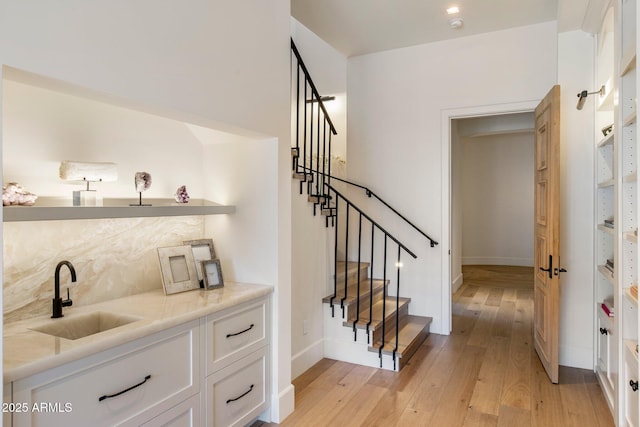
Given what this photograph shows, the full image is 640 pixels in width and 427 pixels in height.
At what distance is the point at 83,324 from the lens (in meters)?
1.97

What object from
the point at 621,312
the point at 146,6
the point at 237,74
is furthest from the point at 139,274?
the point at 621,312

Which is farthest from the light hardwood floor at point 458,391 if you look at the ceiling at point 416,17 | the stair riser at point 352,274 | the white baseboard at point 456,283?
the ceiling at point 416,17

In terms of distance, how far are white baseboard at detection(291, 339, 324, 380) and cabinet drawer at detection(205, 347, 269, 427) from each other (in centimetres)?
71

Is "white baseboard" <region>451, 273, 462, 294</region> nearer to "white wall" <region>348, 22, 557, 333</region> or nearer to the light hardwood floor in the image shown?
the light hardwood floor

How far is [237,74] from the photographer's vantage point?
226 cm

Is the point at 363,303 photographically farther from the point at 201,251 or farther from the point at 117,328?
the point at 117,328

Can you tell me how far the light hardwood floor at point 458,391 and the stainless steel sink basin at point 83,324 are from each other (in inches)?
45.2

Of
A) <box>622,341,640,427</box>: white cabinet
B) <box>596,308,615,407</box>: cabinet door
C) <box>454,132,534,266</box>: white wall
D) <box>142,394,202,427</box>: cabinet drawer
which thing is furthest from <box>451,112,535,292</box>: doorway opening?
<box>142,394,202,427</box>: cabinet drawer

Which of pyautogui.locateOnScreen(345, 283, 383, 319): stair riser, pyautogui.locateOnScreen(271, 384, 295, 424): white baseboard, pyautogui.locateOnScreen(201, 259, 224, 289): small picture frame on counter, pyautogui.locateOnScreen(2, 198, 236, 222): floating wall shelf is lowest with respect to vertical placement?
pyautogui.locateOnScreen(271, 384, 295, 424): white baseboard

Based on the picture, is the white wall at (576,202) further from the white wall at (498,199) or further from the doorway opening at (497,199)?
the white wall at (498,199)

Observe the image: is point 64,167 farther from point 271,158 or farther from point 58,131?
point 271,158

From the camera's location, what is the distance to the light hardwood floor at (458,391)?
264 cm

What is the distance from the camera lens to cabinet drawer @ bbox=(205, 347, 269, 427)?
2.15 meters

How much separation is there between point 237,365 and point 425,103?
3.28 meters
